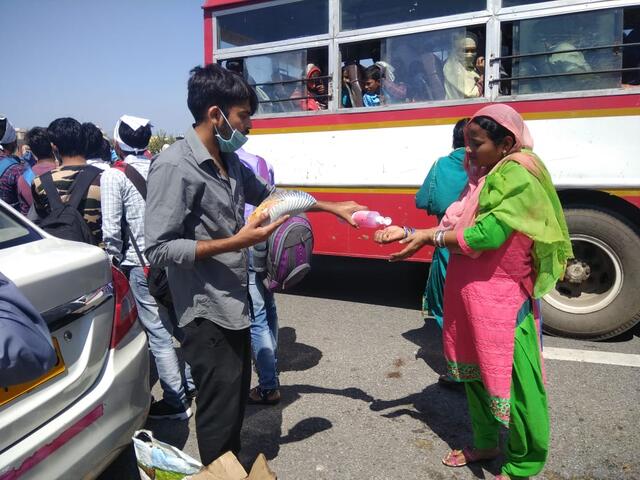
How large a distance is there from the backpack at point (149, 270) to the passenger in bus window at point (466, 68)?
2.76 meters

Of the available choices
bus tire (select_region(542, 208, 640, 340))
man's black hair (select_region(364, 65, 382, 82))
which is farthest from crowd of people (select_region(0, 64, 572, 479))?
man's black hair (select_region(364, 65, 382, 82))

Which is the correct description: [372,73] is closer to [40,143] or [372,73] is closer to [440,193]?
[440,193]

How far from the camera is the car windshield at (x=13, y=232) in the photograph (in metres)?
2.12

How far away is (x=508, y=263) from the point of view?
2193 millimetres

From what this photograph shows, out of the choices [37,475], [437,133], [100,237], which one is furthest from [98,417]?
[437,133]

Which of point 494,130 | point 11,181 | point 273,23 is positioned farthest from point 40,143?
point 494,130

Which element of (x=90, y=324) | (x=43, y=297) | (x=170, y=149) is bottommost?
(x=90, y=324)

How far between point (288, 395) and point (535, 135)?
9.04 feet

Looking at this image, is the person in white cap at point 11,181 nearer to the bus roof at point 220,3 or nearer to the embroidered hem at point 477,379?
the bus roof at point 220,3

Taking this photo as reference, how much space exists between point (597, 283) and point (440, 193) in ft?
6.07

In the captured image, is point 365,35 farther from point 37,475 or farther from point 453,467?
point 37,475

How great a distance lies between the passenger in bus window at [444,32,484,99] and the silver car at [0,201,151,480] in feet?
10.7

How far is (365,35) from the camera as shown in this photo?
15.2ft

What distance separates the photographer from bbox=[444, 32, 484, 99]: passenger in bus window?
432 cm
